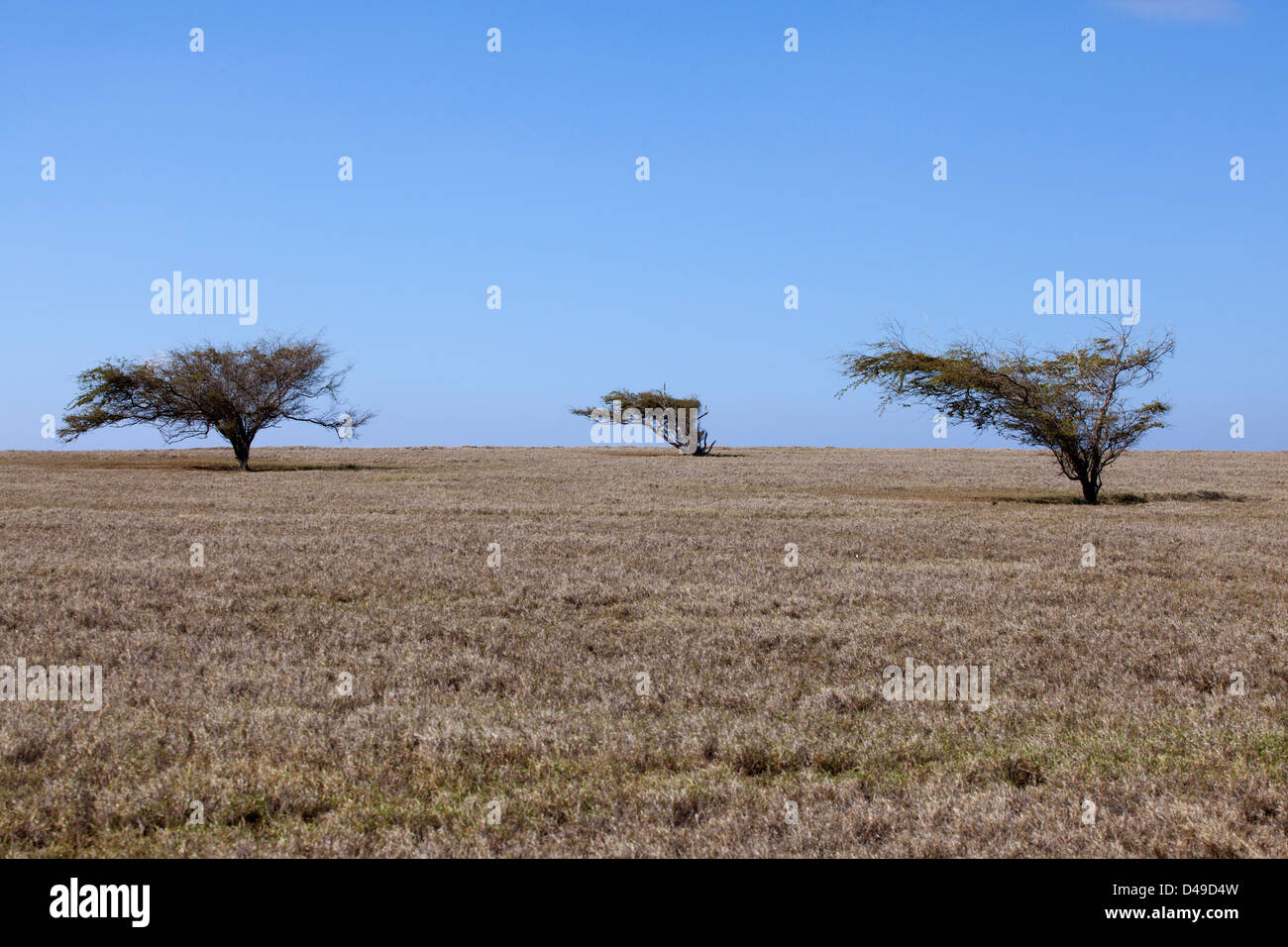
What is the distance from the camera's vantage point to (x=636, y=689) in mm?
8461

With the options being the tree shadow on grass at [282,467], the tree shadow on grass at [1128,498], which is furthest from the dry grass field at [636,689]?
the tree shadow on grass at [282,467]

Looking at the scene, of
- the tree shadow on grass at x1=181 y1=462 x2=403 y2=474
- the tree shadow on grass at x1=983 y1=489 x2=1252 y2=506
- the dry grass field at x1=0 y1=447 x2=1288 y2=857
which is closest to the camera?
the dry grass field at x1=0 y1=447 x2=1288 y2=857

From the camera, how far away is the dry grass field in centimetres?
532

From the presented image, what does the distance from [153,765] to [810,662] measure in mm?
6090

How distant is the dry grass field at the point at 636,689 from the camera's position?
532cm

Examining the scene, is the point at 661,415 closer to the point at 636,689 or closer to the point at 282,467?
the point at 282,467

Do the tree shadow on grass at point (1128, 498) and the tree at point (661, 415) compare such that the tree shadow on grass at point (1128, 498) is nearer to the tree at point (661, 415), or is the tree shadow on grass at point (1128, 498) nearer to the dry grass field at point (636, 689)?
the dry grass field at point (636, 689)

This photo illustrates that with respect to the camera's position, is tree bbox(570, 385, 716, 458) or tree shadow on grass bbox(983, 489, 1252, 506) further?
tree bbox(570, 385, 716, 458)

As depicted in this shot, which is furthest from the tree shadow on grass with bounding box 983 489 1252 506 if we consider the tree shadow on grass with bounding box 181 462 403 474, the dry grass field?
the tree shadow on grass with bounding box 181 462 403 474

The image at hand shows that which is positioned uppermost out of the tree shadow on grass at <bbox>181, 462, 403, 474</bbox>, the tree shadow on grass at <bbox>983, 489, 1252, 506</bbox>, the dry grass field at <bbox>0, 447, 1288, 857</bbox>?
the tree shadow on grass at <bbox>181, 462, 403, 474</bbox>

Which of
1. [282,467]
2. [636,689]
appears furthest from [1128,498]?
[282,467]

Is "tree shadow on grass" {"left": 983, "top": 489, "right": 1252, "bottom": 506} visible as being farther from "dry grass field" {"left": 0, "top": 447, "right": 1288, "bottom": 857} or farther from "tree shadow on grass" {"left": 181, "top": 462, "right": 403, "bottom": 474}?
"tree shadow on grass" {"left": 181, "top": 462, "right": 403, "bottom": 474}
